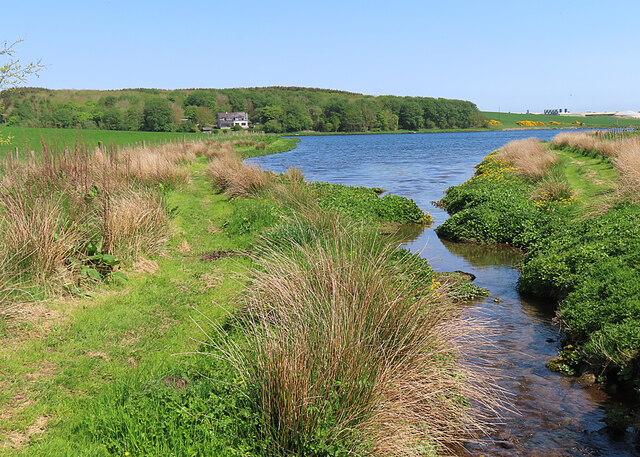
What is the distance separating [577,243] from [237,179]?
38.6ft

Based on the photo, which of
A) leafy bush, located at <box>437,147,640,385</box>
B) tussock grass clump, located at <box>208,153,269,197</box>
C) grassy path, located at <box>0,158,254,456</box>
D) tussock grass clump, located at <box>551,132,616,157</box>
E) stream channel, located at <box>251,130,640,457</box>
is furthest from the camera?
tussock grass clump, located at <box>551,132,616,157</box>

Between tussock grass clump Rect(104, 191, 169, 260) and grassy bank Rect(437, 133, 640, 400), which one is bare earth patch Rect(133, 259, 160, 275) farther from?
grassy bank Rect(437, 133, 640, 400)

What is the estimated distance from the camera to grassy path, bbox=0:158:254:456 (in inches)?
163

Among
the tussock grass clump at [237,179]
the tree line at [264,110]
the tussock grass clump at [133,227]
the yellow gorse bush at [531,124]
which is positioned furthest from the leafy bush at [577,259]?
the yellow gorse bush at [531,124]

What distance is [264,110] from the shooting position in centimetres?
15500

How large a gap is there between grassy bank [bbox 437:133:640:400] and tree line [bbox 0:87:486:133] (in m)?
111

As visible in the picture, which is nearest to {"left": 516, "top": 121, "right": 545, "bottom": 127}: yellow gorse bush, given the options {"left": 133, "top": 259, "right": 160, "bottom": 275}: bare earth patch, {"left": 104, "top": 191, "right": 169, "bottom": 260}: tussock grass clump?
{"left": 104, "top": 191, "right": 169, "bottom": 260}: tussock grass clump

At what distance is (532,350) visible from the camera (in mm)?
7391

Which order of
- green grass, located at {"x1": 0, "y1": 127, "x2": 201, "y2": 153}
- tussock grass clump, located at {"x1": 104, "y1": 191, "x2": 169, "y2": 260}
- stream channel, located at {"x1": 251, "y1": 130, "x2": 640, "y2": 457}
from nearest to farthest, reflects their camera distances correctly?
stream channel, located at {"x1": 251, "y1": 130, "x2": 640, "y2": 457}, tussock grass clump, located at {"x1": 104, "y1": 191, "x2": 169, "y2": 260}, green grass, located at {"x1": 0, "y1": 127, "x2": 201, "y2": 153}

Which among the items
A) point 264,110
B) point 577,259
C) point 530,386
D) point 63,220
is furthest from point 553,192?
point 264,110

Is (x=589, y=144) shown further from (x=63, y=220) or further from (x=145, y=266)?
(x=63, y=220)

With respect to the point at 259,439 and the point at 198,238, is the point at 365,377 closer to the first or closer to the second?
the point at 259,439

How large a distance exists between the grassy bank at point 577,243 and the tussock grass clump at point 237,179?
6.77 metres

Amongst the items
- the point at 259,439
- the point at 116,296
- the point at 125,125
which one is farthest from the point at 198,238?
the point at 125,125
